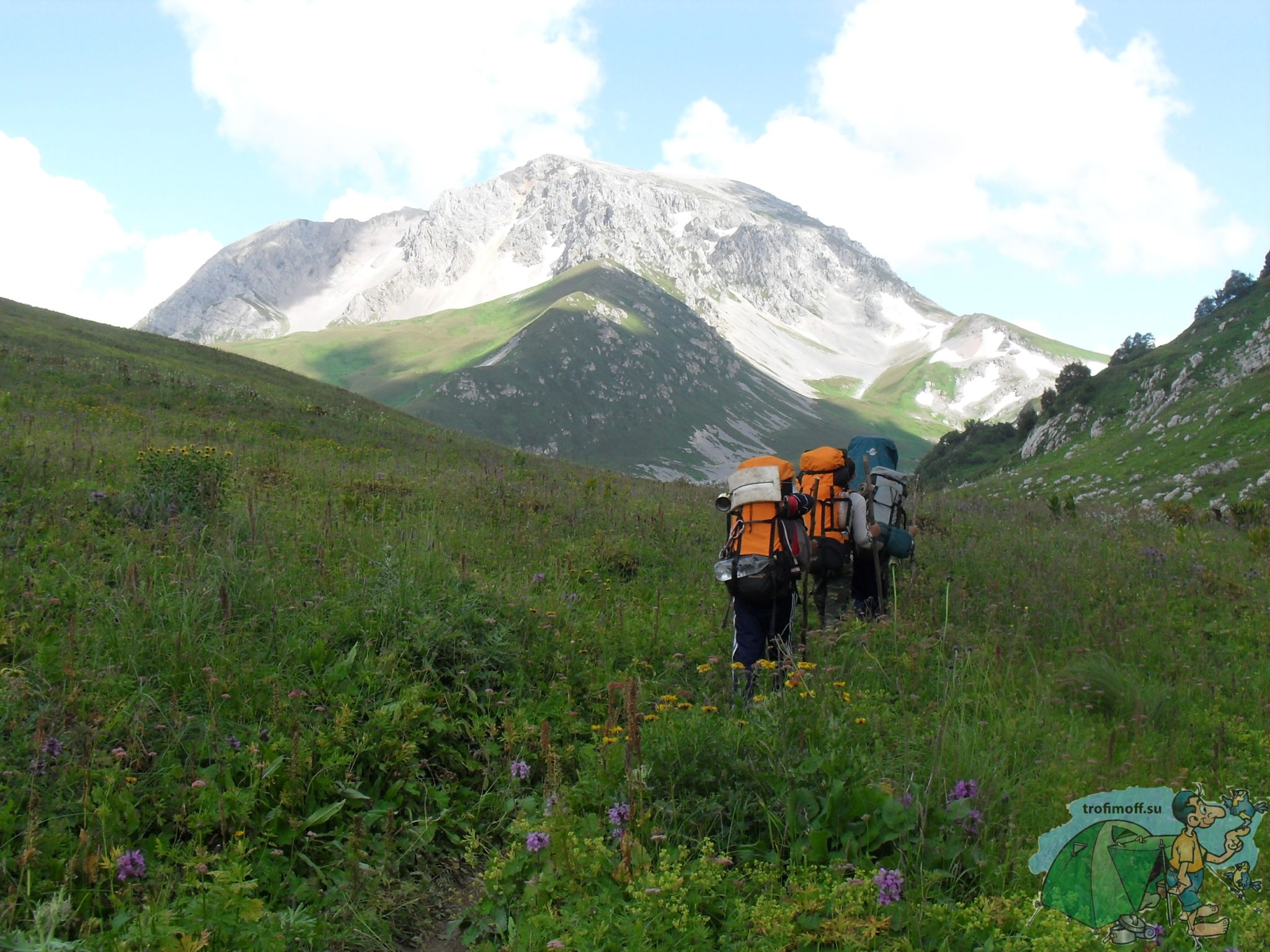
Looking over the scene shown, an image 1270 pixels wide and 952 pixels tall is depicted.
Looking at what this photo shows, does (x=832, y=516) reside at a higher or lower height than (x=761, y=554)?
higher

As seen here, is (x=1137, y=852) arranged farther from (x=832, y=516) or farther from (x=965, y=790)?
(x=832, y=516)

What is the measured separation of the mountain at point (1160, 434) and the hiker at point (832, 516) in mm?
16713

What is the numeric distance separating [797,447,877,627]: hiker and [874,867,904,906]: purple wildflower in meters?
5.16

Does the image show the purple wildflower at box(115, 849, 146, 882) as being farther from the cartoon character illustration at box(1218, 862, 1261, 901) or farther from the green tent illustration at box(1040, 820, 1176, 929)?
the cartoon character illustration at box(1218, 862, 1261, 901)

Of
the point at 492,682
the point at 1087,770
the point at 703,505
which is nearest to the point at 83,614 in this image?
the point at 492,682

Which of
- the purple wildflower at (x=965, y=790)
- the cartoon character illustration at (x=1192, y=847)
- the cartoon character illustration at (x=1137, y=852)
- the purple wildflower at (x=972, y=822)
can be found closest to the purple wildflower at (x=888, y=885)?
the purple wildflower at (x=972, y=822)

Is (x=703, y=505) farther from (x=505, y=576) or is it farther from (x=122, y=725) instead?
(x=122, y=725)

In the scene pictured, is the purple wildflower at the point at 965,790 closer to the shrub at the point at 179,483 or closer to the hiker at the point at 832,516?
the hiker at the point at 832,516

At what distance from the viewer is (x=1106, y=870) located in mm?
2326

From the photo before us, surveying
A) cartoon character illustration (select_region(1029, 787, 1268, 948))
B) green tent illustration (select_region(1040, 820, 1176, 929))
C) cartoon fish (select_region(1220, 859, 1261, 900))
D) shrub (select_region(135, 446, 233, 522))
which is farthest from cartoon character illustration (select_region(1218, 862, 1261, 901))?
shrub (select_region(135, 446, 233, 522))

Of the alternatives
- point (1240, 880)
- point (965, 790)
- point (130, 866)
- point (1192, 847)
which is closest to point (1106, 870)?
point (1192, 847)

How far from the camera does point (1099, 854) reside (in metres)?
2.35

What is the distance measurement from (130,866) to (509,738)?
2.16 m

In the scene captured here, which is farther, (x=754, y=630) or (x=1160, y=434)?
(x=1160, y=434)
